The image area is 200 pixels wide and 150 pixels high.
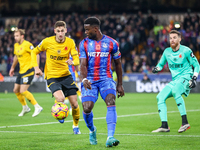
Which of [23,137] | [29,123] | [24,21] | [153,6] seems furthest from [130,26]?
[23,137]

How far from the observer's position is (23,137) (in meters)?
7.01

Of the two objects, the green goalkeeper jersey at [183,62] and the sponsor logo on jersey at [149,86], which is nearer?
the green goalkeeper jersey at [183,62]

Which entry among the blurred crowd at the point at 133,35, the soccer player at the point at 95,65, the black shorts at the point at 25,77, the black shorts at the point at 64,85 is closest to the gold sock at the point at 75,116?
the black shorts at the point at 64,85

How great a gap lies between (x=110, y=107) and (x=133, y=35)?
20468mm

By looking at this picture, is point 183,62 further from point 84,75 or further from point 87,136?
point 84,75

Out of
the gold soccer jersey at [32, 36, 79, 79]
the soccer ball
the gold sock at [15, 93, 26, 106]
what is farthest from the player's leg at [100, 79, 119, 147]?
the gold sock at [15, 93, 26, 106]

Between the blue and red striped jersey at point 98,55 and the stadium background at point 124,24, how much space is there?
15.9 metres

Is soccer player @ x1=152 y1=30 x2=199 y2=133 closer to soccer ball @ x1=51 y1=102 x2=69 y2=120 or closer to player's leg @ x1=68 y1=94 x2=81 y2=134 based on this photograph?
player's leg @ x1=68 y1=94 x2=81 y2=134

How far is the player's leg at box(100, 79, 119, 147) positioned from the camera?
5.65 metres

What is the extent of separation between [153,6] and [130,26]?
4.19 m

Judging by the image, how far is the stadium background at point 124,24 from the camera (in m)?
24.3

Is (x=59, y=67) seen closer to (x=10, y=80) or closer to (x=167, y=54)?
(x=167, y=54)

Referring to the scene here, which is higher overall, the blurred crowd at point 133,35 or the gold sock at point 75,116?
the blurred crowd at point 133,35

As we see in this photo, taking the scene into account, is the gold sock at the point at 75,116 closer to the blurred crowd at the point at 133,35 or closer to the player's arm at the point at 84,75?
the player's arm at the point at 84,75
